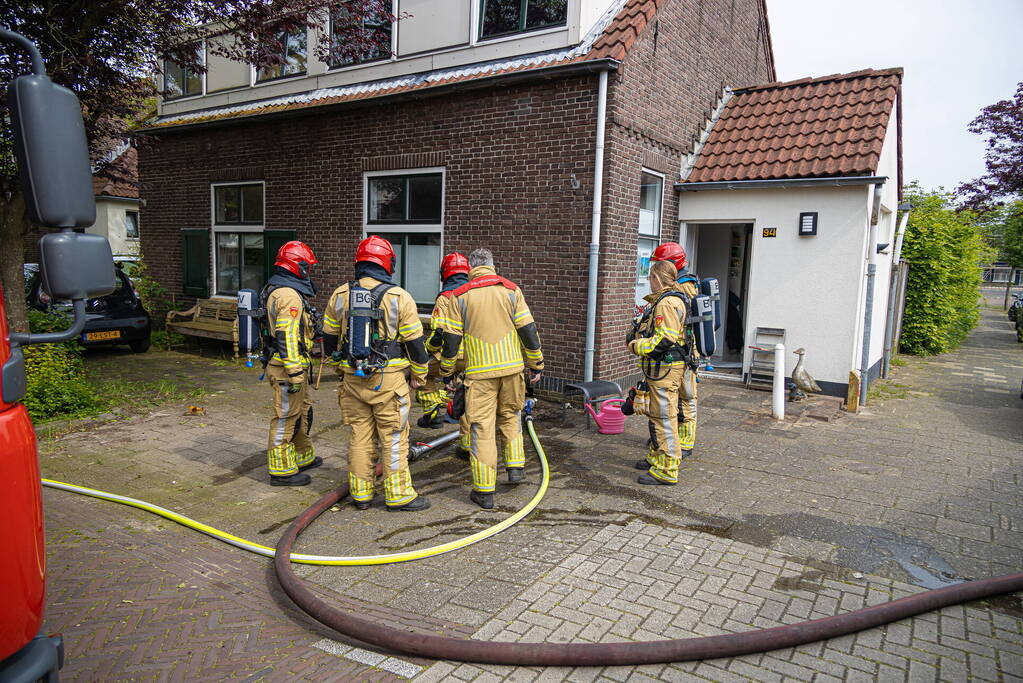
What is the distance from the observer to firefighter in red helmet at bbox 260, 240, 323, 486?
5.31 metres

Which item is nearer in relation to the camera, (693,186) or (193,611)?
(193,611)

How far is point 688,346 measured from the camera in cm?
589

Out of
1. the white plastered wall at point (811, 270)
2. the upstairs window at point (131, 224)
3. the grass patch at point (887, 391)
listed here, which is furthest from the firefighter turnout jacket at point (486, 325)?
the upstairs window at point (131, 224)

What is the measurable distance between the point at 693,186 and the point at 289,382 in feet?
23.5

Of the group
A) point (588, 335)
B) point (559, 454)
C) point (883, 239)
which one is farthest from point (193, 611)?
point (883, 239)

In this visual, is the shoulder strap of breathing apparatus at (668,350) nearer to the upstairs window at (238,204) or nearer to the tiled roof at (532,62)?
the tiled roof at (532,62)

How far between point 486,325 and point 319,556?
80.5 inches

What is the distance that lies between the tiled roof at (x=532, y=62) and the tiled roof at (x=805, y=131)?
2468 mm

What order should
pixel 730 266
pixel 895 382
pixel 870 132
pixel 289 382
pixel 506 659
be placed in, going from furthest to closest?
pixel 730 266 → pixel 895 382 → pixel 870 132 → pixel 289 382 → pixel 506 659

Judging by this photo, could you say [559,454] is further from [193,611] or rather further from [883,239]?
[883,239]

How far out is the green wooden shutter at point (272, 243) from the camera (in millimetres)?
11633

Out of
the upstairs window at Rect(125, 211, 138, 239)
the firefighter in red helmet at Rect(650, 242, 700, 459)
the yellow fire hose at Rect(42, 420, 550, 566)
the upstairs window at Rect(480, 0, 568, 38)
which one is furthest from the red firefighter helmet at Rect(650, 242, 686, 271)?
the upstairs window at Rect(125, 211, 138, 239)

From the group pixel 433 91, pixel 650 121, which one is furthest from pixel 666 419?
pixel 433 91

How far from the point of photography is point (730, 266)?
39.5 ft
